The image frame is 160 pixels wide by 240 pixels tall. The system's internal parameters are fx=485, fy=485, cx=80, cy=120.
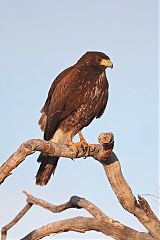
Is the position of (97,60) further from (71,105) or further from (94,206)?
(94,206)

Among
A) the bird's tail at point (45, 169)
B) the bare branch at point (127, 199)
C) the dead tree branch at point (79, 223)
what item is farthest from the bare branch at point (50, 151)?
the dead tree branch at point (79, 223)

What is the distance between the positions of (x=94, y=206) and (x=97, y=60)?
2.35 m

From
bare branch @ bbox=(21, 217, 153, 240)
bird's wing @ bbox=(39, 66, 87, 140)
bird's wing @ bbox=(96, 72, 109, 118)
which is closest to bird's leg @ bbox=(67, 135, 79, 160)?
bird's wing @ bbox=(39, 66, 87, 140)

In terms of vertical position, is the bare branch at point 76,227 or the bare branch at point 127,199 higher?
the bare branch at point 127,199

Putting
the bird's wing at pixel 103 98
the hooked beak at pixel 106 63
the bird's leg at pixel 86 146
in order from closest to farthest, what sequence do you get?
1. the bird's leg at pixel 86 146
2. the bird's wing at pixel 103 98
3. the hooked beak at pixel 106 63

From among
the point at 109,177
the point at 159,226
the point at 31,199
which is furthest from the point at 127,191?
the point at 31,199

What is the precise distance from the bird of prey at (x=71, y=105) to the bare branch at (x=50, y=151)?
0.83 metres

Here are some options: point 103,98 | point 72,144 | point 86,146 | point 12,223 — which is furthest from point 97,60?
point 12,223

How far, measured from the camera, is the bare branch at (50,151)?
15.9 feet

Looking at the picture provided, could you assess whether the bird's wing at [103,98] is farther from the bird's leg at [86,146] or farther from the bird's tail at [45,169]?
the bird's tail at [45,169]

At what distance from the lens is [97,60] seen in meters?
7.84

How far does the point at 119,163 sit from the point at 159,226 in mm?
998

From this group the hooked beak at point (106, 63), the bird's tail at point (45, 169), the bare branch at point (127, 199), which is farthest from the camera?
the hooked beak at point (106, 63)

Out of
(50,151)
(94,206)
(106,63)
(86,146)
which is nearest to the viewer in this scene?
(50,151)
